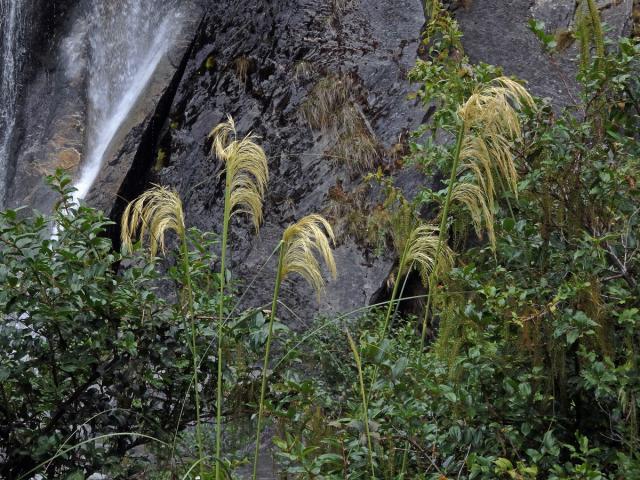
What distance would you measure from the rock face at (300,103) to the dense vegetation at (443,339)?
3.56 metres

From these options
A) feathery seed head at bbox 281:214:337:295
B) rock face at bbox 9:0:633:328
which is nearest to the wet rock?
rock face at bbox 9:0:633:328

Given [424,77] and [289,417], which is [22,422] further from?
[424,77]

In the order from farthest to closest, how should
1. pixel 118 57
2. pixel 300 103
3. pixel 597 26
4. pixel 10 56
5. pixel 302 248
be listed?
pixel 10 56
pixel 118 57
pixel 300 103
pixel 597 26
pixel 302 248

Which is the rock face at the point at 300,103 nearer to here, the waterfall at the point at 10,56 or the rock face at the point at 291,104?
the rock face at the point at 291,104

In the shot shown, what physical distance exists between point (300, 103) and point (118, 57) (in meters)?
3.08

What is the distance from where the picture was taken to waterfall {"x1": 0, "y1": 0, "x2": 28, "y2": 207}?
9.95m

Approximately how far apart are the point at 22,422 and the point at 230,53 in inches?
224

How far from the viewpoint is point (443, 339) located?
321 cm

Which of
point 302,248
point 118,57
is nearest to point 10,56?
point 118,57

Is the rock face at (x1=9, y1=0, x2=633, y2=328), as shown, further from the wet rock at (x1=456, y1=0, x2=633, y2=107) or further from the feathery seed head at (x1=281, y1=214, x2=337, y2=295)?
the feathery seed head at (x1=281, y1=214, x2=337, y2=295)

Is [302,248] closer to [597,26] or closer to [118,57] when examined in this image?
[597,26]

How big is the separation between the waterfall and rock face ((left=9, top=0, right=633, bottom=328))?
1204 mm

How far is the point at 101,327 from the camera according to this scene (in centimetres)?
343

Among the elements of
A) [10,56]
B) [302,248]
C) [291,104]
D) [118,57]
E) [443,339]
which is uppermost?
[10,56]
